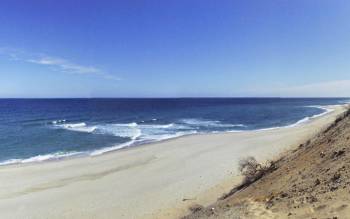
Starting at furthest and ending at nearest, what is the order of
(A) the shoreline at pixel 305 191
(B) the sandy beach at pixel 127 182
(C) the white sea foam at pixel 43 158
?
(C) the white sea foam at pixel 43 158
(B) the sandy beach at pixel 127 182
(A) the shoreline at pixel 305 191

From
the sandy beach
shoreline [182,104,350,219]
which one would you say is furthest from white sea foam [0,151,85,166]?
shoreline [182,104,350,219]

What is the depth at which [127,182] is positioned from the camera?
19.7 metres

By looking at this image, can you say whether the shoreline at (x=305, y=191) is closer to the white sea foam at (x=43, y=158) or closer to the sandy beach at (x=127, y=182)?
the sandy beach at (x=127, y=182)

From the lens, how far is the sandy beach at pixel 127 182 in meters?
15.6

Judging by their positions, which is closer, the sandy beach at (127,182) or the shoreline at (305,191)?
the shoreline at (305,191)

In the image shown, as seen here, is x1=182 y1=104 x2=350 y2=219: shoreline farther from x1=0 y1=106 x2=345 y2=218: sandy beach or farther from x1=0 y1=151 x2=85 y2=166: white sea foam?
x1=0 y1=151 x2=85 y2=166: white sea foam

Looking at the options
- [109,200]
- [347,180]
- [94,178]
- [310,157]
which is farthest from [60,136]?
[347,180]

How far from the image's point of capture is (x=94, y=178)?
21000 millimetres

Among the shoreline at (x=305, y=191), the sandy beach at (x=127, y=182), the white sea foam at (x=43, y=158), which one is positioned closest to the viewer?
the shoreline at (x=305, y=191)

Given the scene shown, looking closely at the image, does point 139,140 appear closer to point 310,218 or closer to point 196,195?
point 196,195

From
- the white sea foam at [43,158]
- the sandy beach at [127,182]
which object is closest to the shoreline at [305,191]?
the sandy beach at [127,182]

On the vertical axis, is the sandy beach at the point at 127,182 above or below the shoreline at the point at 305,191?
below

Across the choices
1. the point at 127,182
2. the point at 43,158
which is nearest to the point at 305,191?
the point at 127,182

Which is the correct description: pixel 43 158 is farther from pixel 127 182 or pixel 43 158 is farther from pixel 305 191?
pixel 305 191
